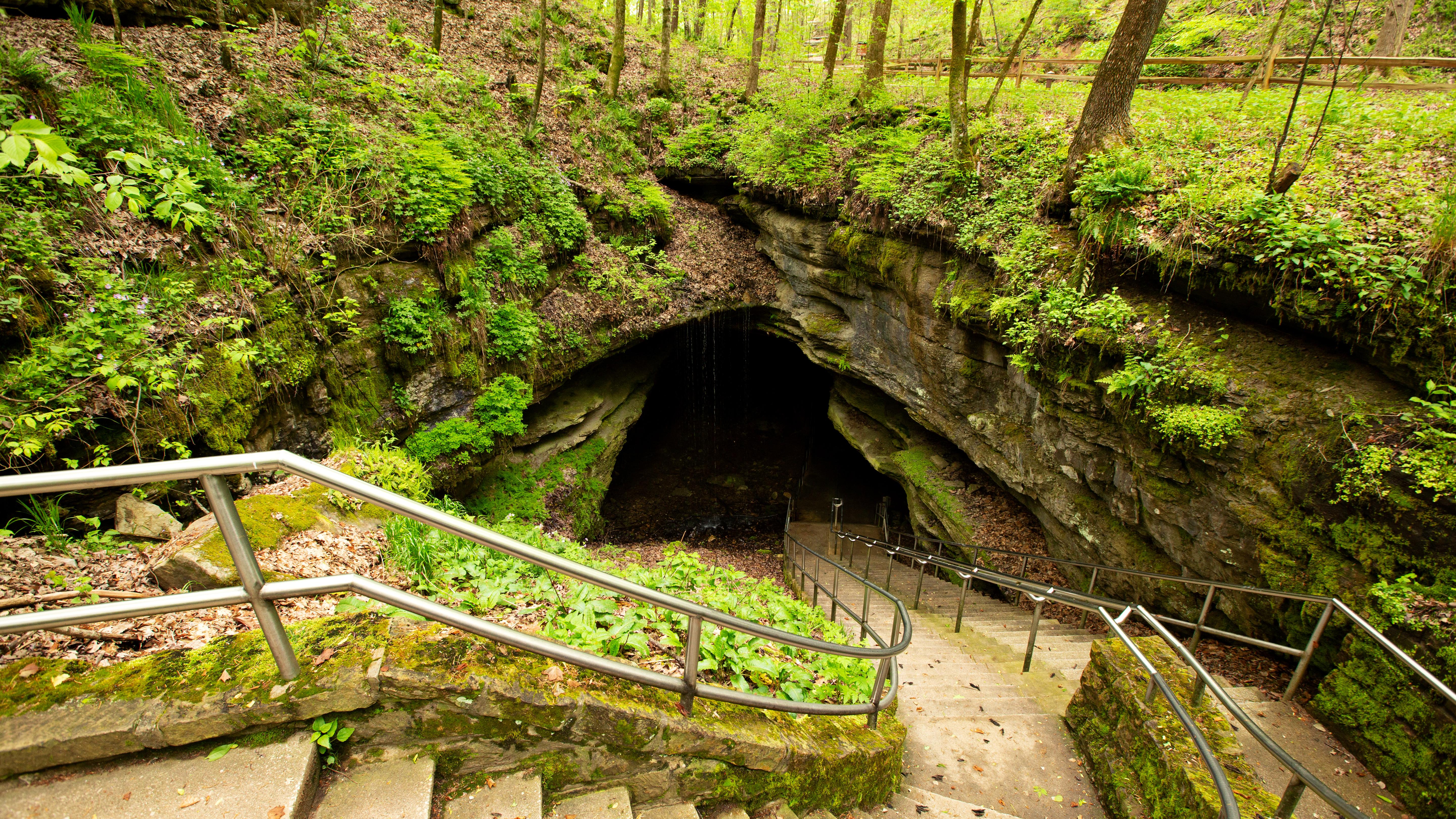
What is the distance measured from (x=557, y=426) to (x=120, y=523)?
6.92 meters

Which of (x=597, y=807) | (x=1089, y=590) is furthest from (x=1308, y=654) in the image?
(x=597, y=807)

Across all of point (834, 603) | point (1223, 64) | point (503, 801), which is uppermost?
point (1223, 64)

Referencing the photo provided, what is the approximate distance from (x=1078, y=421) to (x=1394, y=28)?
11243 mm

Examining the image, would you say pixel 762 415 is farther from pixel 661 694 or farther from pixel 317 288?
pixel 661 694

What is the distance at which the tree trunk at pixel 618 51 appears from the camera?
11953mm

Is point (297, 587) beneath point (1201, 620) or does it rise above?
above

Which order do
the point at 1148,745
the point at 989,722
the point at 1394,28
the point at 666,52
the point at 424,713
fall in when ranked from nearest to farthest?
the point at 424,713, the point at 1148,745, the point at 989,722, the point at 1394,28, the point at 666,52

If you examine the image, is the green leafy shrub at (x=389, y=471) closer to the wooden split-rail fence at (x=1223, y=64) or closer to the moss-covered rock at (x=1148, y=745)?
the moss-covered rock at (x=1148, y=745)

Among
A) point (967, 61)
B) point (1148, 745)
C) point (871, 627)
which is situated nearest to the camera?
point (1148, 745)

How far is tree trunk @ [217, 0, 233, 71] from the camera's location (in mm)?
6730

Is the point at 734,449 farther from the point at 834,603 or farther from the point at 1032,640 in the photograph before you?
the point at 1032,640

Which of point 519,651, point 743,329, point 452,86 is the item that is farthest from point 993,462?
point 452,86

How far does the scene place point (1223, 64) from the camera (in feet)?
35.3

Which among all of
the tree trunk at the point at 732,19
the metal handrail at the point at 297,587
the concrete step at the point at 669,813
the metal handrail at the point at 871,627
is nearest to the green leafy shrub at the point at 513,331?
the metal handrail at the point at 871,627
